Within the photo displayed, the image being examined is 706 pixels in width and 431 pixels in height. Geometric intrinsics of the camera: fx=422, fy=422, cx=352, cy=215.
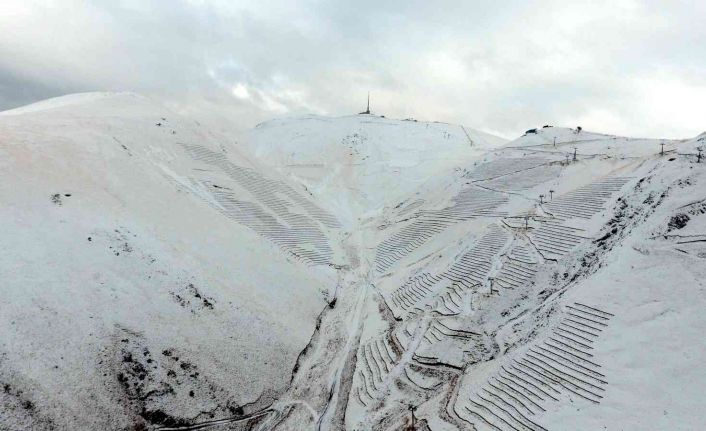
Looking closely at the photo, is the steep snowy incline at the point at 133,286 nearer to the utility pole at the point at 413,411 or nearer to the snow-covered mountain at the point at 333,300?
the snow-covered mountain at the point at 333,300

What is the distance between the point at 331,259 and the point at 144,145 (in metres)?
14.0

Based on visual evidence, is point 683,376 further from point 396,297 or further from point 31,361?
Result: point 31,361

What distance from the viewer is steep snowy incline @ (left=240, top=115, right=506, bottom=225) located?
39.5 m

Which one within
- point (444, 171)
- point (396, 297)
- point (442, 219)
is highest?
A: point (444, 171)

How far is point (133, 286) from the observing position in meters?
14.6

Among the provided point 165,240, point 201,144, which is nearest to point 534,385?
point 165,240

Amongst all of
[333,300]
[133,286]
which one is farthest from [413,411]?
[133,286]

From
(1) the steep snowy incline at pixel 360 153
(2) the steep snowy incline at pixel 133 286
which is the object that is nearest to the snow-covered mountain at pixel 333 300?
(2) the steep snowy incline at pixel 133 286

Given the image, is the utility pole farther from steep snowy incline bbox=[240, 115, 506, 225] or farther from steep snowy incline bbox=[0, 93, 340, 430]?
steep snowy incline bbox=[240, 115, 506, 225]

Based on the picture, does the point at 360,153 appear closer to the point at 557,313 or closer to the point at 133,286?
the point at 133,286

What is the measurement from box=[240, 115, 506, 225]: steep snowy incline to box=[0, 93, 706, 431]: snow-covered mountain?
11404mm

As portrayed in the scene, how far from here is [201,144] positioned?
31688 mm

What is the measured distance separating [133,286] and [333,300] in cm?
903

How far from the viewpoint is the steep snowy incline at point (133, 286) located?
11297mm
